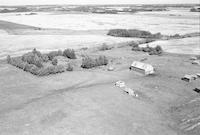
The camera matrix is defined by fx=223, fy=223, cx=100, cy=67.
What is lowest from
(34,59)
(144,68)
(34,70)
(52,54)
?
(34,70)

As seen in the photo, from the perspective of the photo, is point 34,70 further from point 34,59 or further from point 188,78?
point 188,78

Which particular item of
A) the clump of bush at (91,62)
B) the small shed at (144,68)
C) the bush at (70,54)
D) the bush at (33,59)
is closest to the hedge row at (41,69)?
the bush at (33,59)

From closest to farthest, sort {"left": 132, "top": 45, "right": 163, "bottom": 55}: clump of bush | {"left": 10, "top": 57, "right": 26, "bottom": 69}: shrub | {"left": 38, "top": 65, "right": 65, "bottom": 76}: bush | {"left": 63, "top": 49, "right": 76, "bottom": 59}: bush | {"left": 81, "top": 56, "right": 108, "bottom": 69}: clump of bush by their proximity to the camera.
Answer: {"left": 38, "top": 65, "right": 65, "bottom": 76}: bush
{"left": 10, "top": 57, "right": 26, "bottom": 69}: shrub
{"left": 81, "top": 56, "right": 108, "bottom": 69}: clump of bush
{"left": 63, "top": 49, "right": 76, "bottom": 59}: bush
{"left": 132, "top": 45, "right": 163, "bottom": 55}: clump of bush

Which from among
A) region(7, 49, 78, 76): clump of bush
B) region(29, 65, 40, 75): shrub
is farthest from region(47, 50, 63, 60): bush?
region(29, 65, 40, 75): shrub

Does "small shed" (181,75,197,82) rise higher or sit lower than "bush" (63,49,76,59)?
lower

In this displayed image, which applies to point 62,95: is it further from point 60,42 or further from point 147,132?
point 60,42

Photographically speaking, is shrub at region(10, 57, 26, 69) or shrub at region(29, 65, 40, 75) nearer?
shrub at region(29, 65, 40, 75)

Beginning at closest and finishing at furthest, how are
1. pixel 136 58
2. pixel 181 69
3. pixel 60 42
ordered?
1. pixel 181 69
2. pixel 136 58
3. pixel 60 42

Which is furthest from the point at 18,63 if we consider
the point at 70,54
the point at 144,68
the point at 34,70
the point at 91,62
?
the point at 144,68

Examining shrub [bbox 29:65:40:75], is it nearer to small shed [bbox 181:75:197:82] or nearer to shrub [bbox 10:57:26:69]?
shrub [bbox 10:57:26:69]

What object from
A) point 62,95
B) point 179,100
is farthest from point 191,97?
point 62,95

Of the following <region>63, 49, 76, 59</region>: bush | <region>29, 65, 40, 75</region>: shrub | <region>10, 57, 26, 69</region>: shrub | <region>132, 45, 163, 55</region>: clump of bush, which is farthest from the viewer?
<region>132, 45, 163, 55</region>: clump of bush
